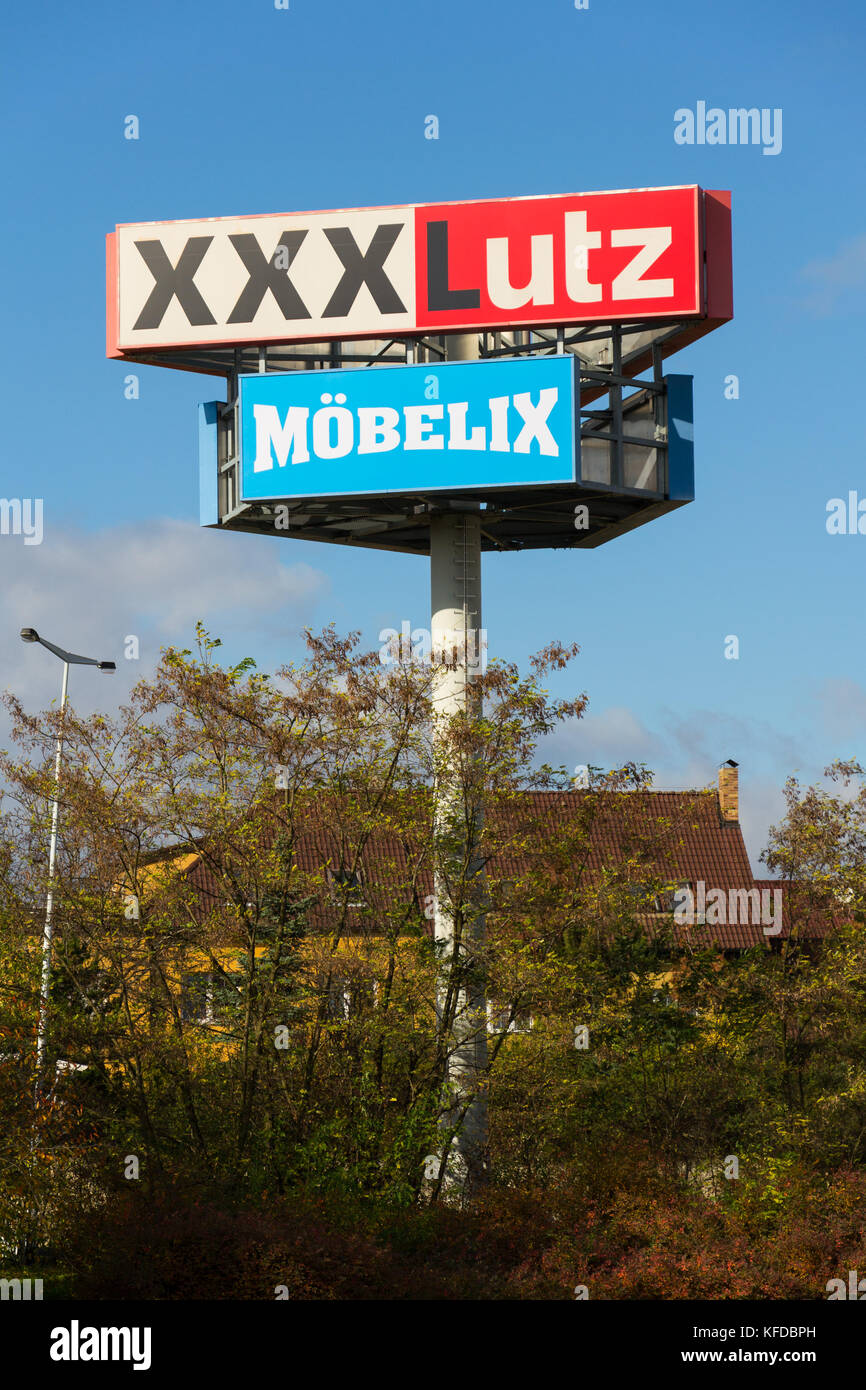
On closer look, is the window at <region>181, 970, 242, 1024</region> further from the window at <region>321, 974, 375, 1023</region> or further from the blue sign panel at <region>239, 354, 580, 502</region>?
the blue sign panel at <region>239, 354, 580, 502</region>

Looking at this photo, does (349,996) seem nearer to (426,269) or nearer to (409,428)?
(409,428)

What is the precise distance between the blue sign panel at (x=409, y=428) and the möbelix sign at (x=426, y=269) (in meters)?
0.71

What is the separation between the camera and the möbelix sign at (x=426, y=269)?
2219 centimetres

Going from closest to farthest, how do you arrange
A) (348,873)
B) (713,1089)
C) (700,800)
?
(348,873) < (700,800) < (713,1089)

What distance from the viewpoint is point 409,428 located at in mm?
22234

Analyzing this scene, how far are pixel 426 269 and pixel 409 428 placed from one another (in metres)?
2.31

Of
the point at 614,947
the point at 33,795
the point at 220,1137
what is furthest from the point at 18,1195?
the point at 614,947

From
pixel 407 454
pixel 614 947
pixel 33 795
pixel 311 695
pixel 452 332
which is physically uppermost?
pixel 452 332

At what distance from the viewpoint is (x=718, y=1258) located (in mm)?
15750

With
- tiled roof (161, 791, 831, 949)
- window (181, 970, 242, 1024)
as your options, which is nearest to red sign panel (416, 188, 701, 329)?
tiled roof (161, 791, 831, 949)

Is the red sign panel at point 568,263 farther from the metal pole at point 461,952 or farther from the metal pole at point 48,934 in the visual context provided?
the metal pole at point 48,934

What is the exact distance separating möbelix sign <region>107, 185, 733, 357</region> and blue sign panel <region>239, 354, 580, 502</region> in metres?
0.71

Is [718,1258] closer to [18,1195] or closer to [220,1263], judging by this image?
[220,1263]

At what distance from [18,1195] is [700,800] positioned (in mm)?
9719
